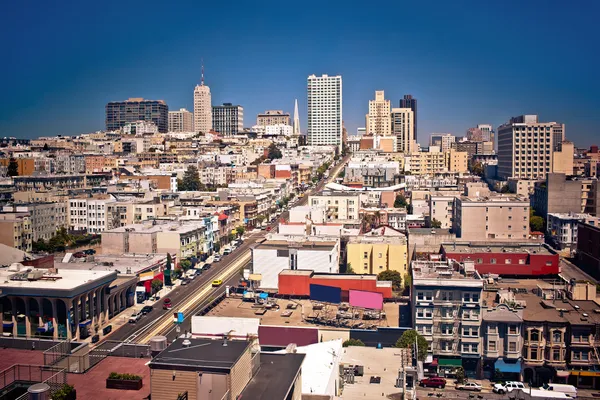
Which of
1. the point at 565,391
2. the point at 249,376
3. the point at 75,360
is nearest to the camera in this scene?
the point at 249,376

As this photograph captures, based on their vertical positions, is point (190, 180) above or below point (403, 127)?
below

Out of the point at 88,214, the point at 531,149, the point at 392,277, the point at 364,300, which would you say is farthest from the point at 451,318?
the point at 531,149

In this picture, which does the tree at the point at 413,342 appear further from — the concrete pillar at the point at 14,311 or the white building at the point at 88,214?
the white building at the point at 88,214

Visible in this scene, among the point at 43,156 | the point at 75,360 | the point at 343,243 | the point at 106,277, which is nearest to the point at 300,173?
the point at 43,156

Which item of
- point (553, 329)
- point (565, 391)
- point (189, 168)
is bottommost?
point (565, 391)

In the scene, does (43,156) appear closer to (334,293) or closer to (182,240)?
(182,240)

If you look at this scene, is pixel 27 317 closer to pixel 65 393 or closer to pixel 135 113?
pixel 65 393

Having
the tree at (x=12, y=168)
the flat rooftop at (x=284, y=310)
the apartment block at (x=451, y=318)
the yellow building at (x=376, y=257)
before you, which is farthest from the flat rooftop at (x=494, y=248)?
the tree at (x=12, y=168)
